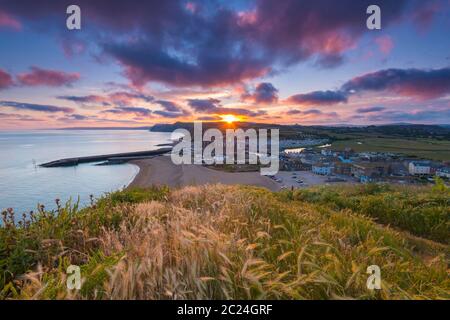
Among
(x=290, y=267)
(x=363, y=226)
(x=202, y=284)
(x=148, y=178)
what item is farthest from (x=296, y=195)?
(x=148, y=178)

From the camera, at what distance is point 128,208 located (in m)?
6.26

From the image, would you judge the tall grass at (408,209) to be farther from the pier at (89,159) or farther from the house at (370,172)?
the pier at (89,159)

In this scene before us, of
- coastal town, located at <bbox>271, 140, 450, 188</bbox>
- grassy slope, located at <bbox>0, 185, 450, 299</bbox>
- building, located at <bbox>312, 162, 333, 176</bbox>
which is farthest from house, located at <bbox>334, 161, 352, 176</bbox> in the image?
grassy slope, located at <bbox>0, 185, 450, 299</bbox>

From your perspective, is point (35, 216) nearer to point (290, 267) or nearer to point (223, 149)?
point (290, 267)

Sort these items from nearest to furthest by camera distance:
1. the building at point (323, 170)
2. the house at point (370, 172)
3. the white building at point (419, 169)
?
the white building at point (419, 169), the house at point (370, 172), the building at point (323, 170)

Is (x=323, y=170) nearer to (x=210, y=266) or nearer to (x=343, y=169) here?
(x=343, y=169)

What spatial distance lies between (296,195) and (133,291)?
391 inches

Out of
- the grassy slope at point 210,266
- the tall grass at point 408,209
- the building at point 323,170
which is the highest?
the grassy slope at point 210,266

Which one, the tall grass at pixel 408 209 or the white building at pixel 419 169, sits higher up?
the tall grass at pixel 408 209

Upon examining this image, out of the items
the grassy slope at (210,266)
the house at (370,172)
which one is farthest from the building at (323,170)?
the grassy slope at (210,266)

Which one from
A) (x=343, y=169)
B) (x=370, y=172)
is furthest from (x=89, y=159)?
(x=370, y=172)

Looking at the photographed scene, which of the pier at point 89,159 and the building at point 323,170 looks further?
the pier at point 89,159

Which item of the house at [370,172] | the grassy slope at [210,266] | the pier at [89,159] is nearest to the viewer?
the grassy slope at [210,266]
